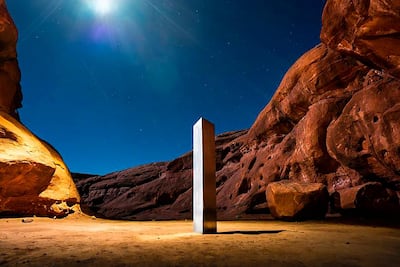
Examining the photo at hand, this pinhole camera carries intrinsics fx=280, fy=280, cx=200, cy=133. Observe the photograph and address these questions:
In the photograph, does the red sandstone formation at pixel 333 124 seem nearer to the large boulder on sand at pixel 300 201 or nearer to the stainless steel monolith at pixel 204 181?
the large boulder on sand at pixel 300 201

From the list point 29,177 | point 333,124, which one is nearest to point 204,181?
point 29,177

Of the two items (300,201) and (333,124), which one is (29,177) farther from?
(333,124)

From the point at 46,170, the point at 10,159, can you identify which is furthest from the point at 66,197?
the point at 10,159

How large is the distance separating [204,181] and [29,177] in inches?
433

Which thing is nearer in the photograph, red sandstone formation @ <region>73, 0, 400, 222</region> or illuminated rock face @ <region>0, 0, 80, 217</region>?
red sandstone formation @ <region>73, 0, 400, 222</region>

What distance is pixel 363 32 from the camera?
12.8 meters

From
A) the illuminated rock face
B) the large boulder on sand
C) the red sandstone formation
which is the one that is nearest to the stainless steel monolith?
the large boulder on sand

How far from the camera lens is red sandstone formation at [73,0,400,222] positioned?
13338 millimetres

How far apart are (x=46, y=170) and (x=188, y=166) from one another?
2545 centimetres

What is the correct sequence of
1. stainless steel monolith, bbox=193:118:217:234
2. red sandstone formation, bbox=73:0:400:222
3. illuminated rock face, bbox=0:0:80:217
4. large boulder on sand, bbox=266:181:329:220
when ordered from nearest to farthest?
stainless steel monolith, bbox=193:118:217:234, red sandstone formation, bbox=73:0:400:222, illuminated rock face, bbox=0:0:80:217, large boulder on sand, bbox=266:181:329:220

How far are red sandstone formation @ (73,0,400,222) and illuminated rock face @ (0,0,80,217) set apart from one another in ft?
42.0

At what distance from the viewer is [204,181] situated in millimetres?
9086

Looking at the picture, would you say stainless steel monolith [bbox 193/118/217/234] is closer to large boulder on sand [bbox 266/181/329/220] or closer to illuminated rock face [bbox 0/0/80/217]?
large boulder on sand [bbox 266/181/329/220]

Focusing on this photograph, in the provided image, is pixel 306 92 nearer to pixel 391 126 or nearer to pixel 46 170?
pixel 391 126
